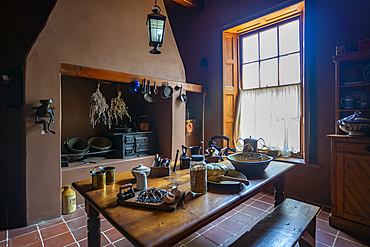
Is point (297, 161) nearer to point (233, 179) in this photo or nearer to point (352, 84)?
point (352, 84)

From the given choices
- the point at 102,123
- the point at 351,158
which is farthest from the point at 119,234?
the point at 351,158

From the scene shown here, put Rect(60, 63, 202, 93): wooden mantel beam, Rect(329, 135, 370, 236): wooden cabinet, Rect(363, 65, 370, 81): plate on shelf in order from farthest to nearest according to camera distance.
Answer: Rect(60, 63, 202, 93): wooden mantel beam < Rect(363, 65, 370, 81): plate on shelf < Rect(329, 135, 370, 236): wooden cabinet

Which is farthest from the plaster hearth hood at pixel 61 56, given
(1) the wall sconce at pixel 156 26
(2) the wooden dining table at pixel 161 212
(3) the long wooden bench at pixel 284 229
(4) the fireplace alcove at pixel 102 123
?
(3) the long wooden bench at pixel 284 229

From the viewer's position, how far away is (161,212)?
120 centimetres

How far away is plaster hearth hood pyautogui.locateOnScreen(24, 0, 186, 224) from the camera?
2611 millimetres

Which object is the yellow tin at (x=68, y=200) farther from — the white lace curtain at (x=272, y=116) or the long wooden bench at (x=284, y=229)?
the white lace curtain at (x=272, y=116)

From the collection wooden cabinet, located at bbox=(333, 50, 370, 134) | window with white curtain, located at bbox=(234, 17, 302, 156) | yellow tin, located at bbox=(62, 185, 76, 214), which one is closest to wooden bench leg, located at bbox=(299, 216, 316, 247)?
wooden cabinet, located at bbox=(333, 50, 370, 134)

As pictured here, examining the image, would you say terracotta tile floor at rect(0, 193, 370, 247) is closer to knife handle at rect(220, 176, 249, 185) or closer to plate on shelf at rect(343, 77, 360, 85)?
knife handle at rect(220, 176, 249, 185)

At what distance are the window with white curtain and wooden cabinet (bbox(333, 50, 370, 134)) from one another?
0.68m

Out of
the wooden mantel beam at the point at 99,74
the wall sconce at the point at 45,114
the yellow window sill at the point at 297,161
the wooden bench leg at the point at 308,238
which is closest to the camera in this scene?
the wooden bench leg at the point at 308,238

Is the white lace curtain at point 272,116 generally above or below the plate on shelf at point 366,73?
below

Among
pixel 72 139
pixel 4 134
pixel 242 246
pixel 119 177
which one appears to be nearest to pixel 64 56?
pixel 4 134

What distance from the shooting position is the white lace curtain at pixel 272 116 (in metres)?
3.66

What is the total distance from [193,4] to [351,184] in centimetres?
452
